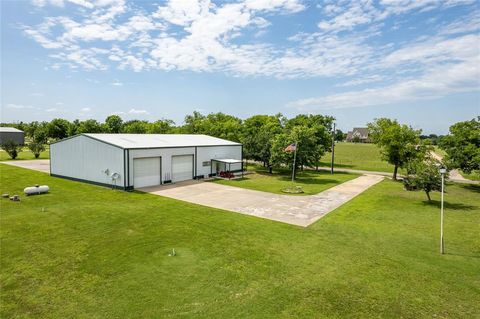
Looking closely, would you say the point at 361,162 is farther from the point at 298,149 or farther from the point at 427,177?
the point at 427,177

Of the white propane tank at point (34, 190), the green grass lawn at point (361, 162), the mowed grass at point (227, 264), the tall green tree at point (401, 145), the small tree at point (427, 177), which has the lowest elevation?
the mowed grass at point (227, 264)

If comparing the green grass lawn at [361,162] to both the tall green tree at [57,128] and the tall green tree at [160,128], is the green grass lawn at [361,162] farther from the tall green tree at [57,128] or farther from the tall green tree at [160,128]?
the tall green tree at [57,128]

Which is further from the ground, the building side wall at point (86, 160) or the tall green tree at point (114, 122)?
the tall green tree at point (114, 122)

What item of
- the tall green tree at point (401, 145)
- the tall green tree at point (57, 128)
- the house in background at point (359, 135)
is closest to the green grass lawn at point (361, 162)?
the tall green tree at point (401, 145)

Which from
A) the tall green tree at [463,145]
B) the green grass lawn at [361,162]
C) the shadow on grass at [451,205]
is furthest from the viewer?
the green grass lawn at [361,162]

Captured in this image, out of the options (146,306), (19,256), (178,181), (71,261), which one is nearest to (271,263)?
(146,306)

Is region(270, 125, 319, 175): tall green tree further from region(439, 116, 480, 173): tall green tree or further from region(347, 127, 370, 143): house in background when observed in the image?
region(347, 127, 370, 143): house in background

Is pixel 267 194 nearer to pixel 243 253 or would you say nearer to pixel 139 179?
pixel 139 179
